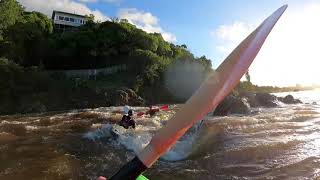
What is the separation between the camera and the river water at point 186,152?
35.8 ft

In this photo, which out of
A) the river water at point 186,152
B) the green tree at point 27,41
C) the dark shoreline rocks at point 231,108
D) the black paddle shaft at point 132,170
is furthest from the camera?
the green tree at point 27,41

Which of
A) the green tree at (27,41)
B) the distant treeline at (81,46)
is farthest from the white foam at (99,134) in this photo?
the green tree at (27,41)

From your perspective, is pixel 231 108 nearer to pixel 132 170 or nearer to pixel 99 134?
pixel 99 134

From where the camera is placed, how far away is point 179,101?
49031mm

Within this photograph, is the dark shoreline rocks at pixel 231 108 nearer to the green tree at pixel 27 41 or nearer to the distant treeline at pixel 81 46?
the distant treeline at pixel 81 46

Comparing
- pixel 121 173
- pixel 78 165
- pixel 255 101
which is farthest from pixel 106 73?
pixel 121 173

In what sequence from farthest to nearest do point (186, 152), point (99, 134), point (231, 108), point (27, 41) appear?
point (27, 41), point (231, 108), point (99, 134), point (186, 152)

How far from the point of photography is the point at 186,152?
1348 cm

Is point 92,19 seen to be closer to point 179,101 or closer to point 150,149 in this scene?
point 179,101

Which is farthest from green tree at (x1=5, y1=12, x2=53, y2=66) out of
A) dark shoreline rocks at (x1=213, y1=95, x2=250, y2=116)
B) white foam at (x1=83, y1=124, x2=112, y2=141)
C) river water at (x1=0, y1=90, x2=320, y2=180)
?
white foam at (x1=83, y1=124, x2=112, y2=141)

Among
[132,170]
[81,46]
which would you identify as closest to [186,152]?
[132,170]

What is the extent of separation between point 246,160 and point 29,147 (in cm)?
757

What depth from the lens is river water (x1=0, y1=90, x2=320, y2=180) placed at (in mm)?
10914

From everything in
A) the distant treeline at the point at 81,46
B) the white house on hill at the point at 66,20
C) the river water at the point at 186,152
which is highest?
the white house on hill at the point at 66,20
